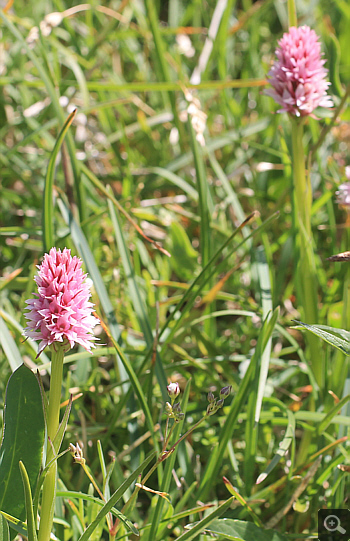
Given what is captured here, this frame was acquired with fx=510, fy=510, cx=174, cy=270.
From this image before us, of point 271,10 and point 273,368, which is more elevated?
point 271,10

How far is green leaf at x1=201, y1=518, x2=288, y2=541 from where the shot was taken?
3.56ft

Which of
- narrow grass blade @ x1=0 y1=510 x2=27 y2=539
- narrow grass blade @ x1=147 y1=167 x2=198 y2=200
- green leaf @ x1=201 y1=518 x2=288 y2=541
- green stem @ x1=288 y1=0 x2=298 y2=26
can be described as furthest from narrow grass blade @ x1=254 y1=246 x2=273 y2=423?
green stem @ x1=288 y1=0 x2=298 y2=26

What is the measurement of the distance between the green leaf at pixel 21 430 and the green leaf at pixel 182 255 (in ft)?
3.14

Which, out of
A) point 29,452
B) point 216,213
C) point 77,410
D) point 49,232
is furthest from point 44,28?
point 29,452

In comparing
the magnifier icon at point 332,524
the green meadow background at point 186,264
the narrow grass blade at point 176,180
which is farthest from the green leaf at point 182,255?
the magnifier icon at point 332,524

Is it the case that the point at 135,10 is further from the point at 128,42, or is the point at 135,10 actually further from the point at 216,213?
the point at 216,213

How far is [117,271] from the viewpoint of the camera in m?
1.72

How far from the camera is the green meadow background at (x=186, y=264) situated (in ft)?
4.14

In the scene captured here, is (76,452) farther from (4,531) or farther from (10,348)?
(10,348)

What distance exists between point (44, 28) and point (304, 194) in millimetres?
1505

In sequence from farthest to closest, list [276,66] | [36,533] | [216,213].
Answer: [216,213] → [276,66] → [36,533]

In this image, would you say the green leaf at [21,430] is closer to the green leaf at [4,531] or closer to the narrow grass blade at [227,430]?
the green leaf at [4,531]

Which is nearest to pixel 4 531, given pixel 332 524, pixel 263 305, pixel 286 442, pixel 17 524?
pixel 17 524

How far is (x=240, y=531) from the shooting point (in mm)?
1108
